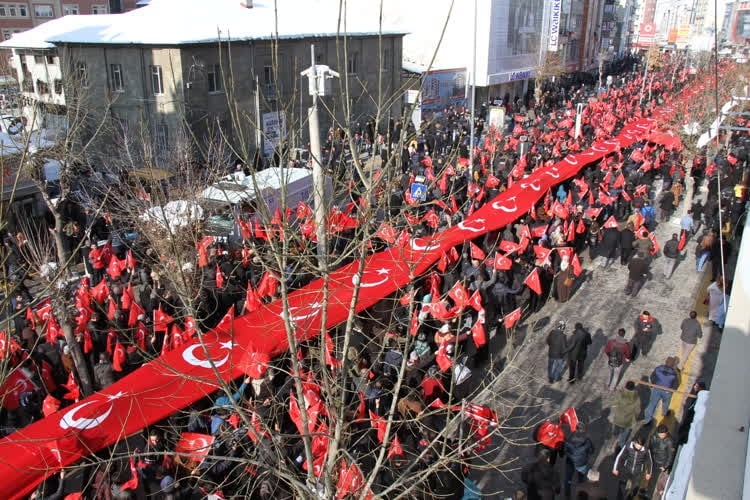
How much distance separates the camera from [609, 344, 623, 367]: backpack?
10367 millimetres

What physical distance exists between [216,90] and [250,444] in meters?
19.7

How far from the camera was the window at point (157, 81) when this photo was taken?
79.6ft

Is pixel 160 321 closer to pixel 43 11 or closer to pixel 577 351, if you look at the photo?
A: pixel 577 351

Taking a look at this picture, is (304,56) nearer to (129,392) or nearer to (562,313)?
(562,313)

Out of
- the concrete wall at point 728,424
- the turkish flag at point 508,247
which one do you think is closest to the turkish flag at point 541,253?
the turkish flag at point 508,247

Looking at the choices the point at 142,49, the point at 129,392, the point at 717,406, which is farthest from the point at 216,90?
the point at 717,406

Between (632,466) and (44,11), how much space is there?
6461 cm

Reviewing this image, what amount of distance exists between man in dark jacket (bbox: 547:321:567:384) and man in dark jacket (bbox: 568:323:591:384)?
5.5 inches

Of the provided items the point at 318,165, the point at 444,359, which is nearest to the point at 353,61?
the point at 444,359

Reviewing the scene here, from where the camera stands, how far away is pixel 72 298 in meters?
13.1

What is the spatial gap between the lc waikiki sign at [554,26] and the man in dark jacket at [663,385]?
47908 mm

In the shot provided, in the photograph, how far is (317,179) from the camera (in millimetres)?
5926

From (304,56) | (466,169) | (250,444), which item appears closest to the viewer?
(250,444)

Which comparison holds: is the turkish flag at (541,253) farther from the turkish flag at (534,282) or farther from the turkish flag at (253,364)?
the turkish flag at (253,364)
